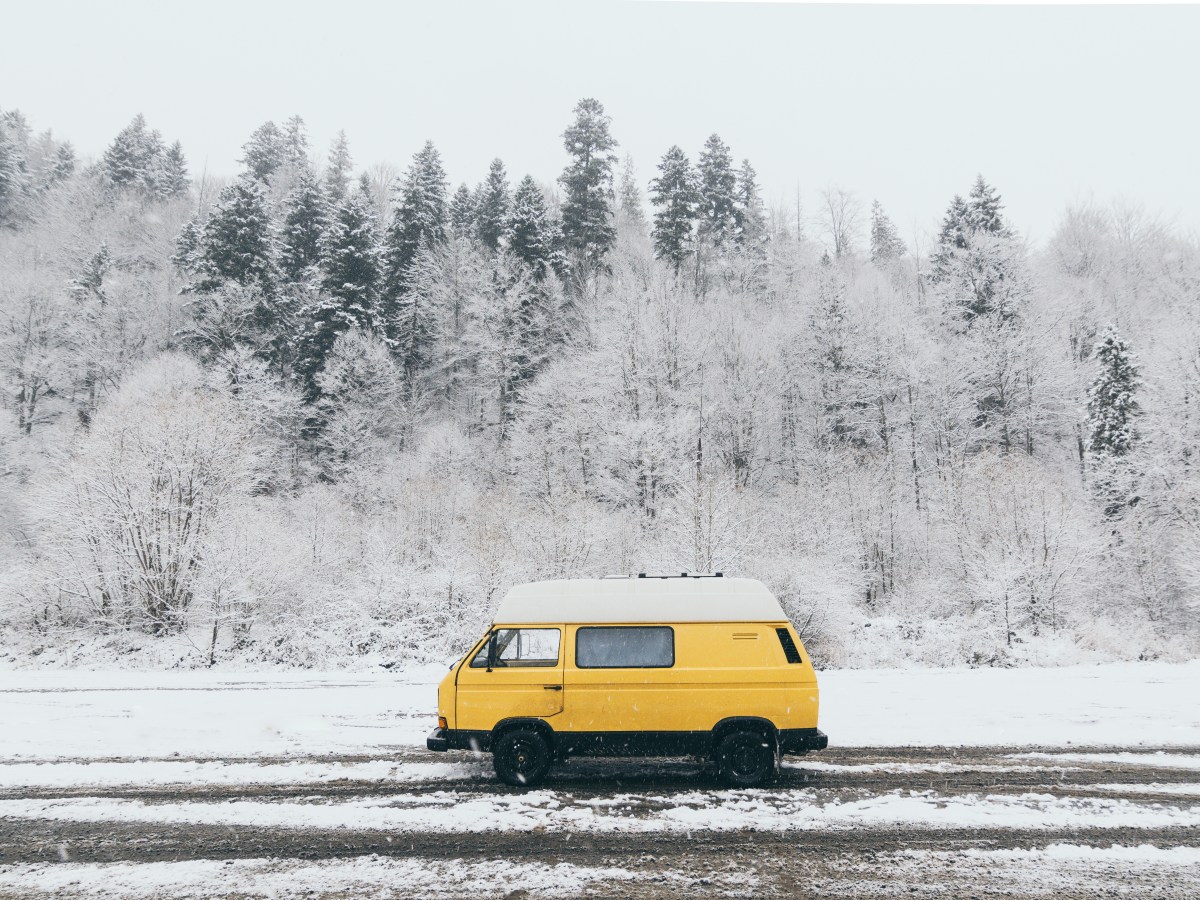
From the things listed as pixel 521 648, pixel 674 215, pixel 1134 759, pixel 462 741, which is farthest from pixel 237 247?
pixel 1134 759

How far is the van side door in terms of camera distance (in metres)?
8.20

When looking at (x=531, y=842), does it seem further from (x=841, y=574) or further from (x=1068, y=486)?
(x=1068, y=486)

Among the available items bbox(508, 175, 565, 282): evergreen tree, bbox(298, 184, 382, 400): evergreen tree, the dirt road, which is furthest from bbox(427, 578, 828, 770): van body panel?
bbox(508, 175, 565, 282): evergreen tree

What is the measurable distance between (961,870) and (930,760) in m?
3.47

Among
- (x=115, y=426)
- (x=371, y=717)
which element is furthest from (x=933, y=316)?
(x=115, y=426)

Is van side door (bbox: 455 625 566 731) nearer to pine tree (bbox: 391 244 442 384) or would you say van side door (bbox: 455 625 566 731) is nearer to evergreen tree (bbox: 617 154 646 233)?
pine tree (bbox: 391 244 442 384)

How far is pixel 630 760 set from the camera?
30.8 ft

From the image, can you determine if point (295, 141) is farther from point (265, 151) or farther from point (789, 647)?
point (789, 647)

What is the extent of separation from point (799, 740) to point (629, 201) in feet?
213

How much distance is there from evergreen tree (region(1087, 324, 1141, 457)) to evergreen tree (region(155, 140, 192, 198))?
7661cm

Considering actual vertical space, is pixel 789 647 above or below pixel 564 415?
below

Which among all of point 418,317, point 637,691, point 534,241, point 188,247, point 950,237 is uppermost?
point 534,241

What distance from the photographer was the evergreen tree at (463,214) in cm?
5259

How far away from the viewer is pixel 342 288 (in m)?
41.8
